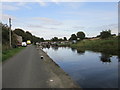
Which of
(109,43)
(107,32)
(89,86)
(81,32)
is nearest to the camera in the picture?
(89,86)

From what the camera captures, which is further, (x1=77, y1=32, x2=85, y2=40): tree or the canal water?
(x1=77, y1=32, x2=85, y2=40): tree

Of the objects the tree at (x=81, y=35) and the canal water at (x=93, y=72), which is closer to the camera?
the canal water at (x=93, y=72)

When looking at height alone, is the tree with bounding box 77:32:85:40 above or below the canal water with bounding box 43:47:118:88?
above

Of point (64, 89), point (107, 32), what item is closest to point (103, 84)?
point (64, 89)

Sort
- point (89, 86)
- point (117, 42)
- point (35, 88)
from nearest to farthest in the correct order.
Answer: point (35, 88)
point (89, 86)
point (117, 42)

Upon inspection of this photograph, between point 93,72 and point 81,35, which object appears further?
point 81,35

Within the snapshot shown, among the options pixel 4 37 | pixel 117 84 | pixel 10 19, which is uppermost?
pixel 10 19

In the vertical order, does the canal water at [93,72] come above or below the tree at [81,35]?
below

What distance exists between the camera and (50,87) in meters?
7.25

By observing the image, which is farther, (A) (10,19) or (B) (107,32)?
(B) (107,32)

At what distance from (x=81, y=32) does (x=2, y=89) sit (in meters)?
126

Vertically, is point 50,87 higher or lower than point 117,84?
higher

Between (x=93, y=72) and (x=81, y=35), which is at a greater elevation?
(x=81, y=35)

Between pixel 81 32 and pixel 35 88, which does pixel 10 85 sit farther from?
pixel 81 32
